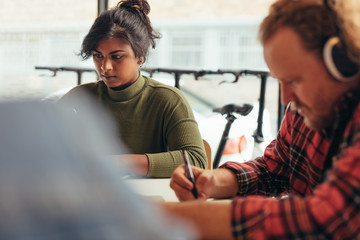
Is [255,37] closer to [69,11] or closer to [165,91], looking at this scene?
[165,91]

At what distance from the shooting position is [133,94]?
4.91ft

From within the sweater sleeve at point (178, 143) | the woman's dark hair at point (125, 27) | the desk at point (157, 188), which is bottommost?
the desk at point (157, 188)

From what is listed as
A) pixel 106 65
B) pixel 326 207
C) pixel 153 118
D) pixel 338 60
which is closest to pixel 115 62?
pixel 106 65

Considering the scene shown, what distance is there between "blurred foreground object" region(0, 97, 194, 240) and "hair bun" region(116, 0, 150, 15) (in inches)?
50.2

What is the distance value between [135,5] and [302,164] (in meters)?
0.98

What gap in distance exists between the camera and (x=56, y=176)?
32 cm

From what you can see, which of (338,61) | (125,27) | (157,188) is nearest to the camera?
(338,61)

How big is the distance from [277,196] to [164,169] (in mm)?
373

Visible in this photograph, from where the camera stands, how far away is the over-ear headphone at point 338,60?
669mm

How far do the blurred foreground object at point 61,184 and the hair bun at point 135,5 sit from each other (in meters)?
1.28

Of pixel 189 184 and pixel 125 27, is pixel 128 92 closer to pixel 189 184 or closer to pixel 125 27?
pixel 125 27

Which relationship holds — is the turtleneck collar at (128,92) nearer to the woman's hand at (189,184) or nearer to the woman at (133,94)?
the woman at (133,94)

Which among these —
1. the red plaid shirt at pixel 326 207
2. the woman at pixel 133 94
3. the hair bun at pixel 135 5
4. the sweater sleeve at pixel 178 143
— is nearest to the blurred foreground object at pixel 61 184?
the red plaid shirt at pixel 326 207

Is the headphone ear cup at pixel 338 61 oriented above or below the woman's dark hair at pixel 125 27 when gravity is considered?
below
